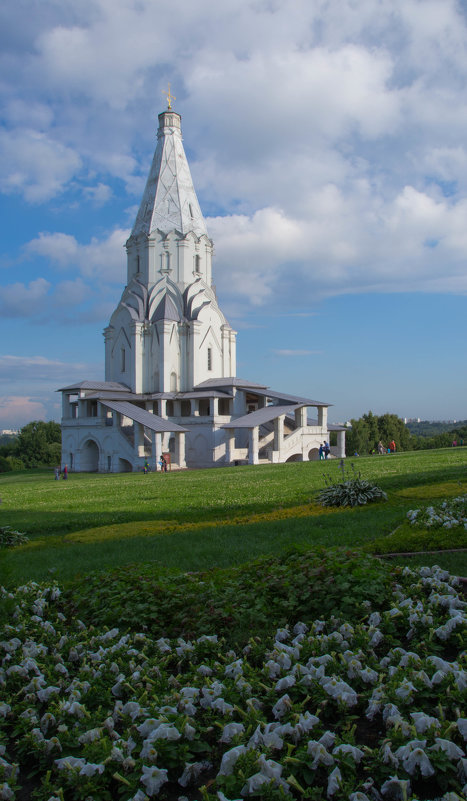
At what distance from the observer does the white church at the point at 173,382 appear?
121 ft

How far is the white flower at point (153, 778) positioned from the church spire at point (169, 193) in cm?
4502

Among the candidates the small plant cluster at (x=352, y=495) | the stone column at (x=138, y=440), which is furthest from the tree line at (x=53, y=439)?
the small plant cluster at (x=352, y=495)

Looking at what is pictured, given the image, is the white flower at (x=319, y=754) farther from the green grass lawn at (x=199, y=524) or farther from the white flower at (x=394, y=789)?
the green grass lawn at (x=199, y=524)

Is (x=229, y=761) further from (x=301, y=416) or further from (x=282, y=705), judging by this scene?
(x=301, y=416)

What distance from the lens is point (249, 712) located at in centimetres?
321

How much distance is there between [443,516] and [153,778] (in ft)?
21.6

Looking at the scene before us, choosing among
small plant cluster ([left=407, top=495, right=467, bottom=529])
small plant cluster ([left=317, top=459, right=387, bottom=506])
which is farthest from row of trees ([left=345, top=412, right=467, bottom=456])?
small plant cluster ([left=407, top=495, right=467, bottom=529])

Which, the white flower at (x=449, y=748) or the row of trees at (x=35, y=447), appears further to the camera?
the row of trees at (x=35, y=447)

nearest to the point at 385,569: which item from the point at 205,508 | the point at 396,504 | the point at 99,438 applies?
the point at 396,504

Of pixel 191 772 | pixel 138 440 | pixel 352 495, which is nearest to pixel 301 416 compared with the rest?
pixel 138 440

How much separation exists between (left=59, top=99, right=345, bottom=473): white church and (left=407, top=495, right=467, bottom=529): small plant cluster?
25021 millimetres

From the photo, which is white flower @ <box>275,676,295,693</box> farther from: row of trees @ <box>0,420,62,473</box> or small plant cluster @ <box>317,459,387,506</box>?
row of trees @ <box>0,420,62,473</box>

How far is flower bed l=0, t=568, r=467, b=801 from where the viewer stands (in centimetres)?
271

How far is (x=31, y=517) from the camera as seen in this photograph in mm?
13773
